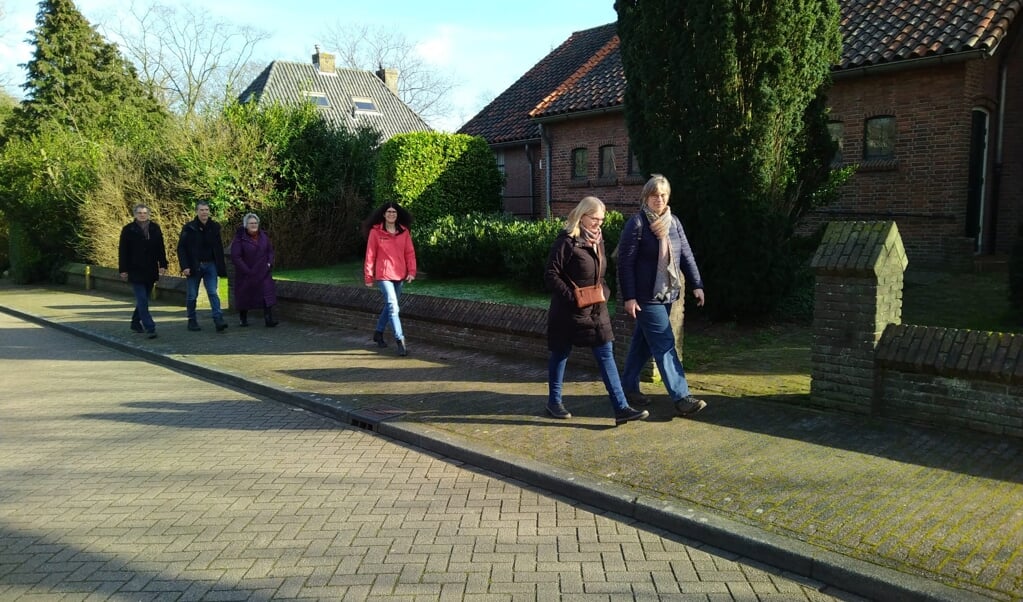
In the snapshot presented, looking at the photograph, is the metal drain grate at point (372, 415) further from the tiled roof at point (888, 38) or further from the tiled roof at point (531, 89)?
the tiled roof at point (531, 89)

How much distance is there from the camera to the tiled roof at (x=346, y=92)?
110 ft

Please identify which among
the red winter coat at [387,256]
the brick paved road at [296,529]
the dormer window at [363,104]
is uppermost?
the dormer window at [363,104]

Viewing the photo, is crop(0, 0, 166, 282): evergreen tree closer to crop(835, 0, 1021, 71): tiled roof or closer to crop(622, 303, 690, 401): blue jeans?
crop(835, 0, 1021, 71): tiled roof

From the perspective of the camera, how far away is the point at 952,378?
5168 mm

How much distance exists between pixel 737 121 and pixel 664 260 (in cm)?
309

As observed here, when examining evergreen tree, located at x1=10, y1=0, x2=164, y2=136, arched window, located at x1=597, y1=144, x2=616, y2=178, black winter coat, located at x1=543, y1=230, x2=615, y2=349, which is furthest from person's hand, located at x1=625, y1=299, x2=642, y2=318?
evergreen tree, located at x1=10, y1=0, x2=164, y2=136

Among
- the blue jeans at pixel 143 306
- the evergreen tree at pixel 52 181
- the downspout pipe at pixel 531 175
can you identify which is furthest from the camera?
the downspout pipe at pixel 531 175

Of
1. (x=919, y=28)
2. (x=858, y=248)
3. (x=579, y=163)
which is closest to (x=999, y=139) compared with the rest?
(x=919, y=28)

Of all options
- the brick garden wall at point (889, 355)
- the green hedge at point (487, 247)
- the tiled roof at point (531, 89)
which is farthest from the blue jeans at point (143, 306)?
the tiled roof at point (531, 89)

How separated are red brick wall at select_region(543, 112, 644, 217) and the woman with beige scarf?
1275cm

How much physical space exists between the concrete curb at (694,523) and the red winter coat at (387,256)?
8.69 feet

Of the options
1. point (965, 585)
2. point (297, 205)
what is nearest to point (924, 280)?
point (965, 585)

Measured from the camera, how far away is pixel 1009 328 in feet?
25.8

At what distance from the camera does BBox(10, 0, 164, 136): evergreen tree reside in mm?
32188
